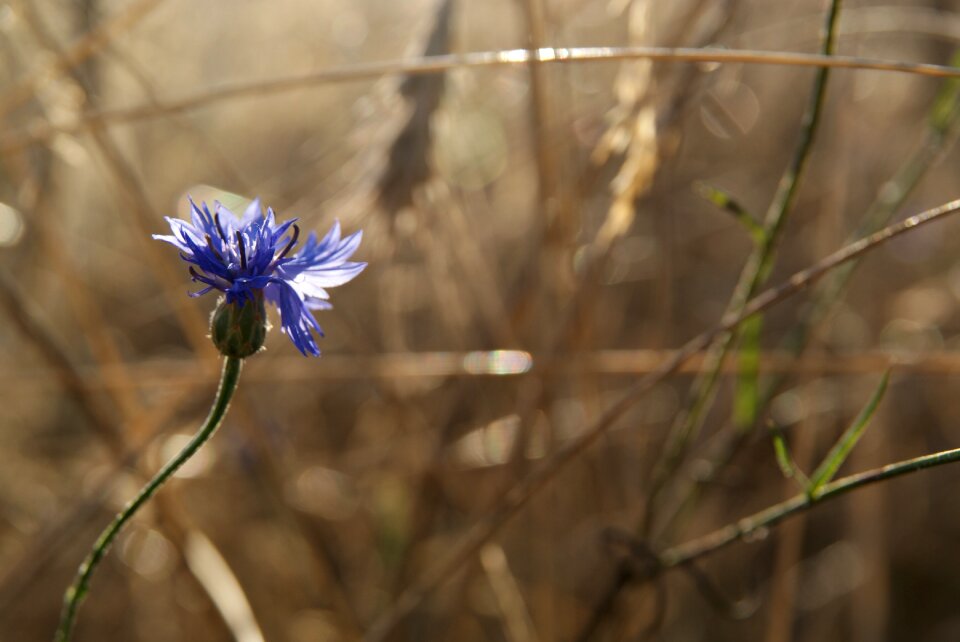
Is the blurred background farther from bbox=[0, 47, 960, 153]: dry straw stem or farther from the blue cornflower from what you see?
the blue cornflower

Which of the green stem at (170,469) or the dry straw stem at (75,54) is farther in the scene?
the dry straw stem at (75,54)

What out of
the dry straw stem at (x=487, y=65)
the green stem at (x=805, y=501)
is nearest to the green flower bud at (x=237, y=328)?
the dry straw stem at (x=487, y=65)

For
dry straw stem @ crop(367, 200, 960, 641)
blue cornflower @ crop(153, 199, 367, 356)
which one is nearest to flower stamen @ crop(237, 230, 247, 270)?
blue cornflower @ crop(153, 199, 367, 356)

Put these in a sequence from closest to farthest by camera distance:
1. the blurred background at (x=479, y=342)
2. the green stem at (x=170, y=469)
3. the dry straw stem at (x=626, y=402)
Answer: the green stem at (x=170, y=469) → the dry straw stem at (x=626, y=402) → the blurred background at (x=479, y=342)

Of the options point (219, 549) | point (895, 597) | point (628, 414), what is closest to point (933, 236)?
point (895, 597)

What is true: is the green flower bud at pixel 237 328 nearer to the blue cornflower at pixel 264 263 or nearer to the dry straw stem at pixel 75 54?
the blue cornflower at pixel 264 263

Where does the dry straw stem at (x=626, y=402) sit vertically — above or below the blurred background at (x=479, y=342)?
below
